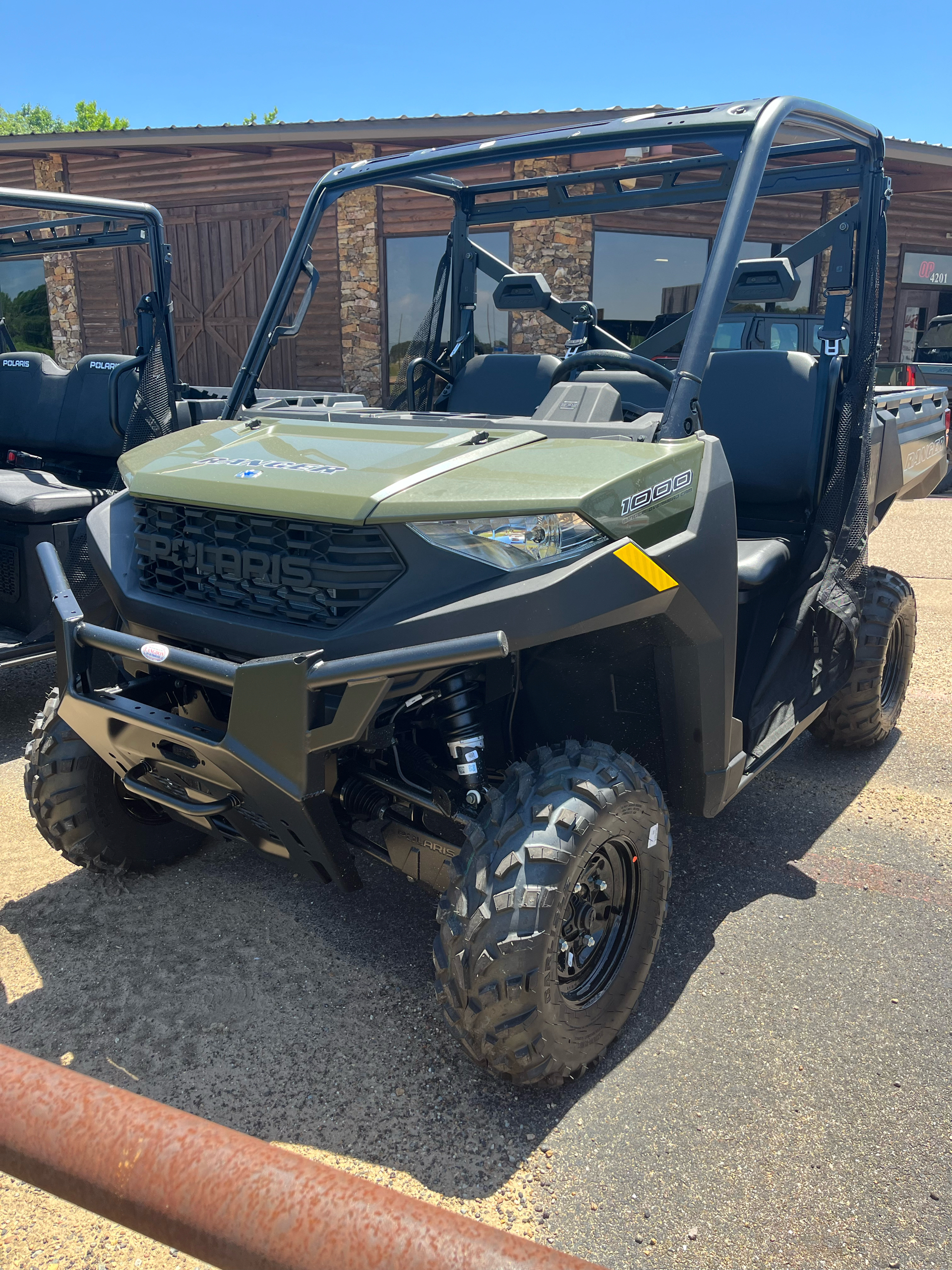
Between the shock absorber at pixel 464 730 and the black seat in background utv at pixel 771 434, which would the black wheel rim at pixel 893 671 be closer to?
the black seat in background utv at pixel 771 434

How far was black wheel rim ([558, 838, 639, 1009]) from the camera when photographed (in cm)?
227

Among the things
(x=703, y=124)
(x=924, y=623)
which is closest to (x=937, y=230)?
(x=924, y=623)

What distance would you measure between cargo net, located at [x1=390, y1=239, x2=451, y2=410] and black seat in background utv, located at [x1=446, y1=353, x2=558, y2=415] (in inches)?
9.8

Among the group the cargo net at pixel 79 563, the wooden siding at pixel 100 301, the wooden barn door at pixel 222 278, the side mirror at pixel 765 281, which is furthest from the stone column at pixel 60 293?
the side mirror at pixel 765 281

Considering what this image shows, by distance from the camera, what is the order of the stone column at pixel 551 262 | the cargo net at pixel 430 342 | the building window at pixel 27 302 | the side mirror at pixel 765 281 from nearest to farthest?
the side mirror at pixel 765 281, the cargo net at pixel 430 342, the stone column at pixel 551 262, the building window at pixel 27 302

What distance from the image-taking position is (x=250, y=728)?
2.03 meters

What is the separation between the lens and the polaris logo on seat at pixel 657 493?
2.19 m

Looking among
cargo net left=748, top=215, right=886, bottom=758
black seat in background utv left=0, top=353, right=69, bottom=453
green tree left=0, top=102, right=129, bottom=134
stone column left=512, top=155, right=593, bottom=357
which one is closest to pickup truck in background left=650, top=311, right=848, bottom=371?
stone column left=512, top=155, right=593, bottom=357

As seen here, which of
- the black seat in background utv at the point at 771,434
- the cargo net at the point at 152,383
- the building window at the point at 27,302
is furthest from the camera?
the building window at the point at 27,302

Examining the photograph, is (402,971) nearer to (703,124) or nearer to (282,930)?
(282,930)

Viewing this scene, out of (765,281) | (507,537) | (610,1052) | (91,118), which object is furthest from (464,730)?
(91,118)

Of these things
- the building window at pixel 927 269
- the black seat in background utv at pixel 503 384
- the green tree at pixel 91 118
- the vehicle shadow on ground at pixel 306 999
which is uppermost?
the green tree at pixel 91 118

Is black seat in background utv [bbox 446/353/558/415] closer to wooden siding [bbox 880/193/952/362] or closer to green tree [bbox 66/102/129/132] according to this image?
wooden siding [bbox 880/193/952/362]

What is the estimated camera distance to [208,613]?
7.45 ft
